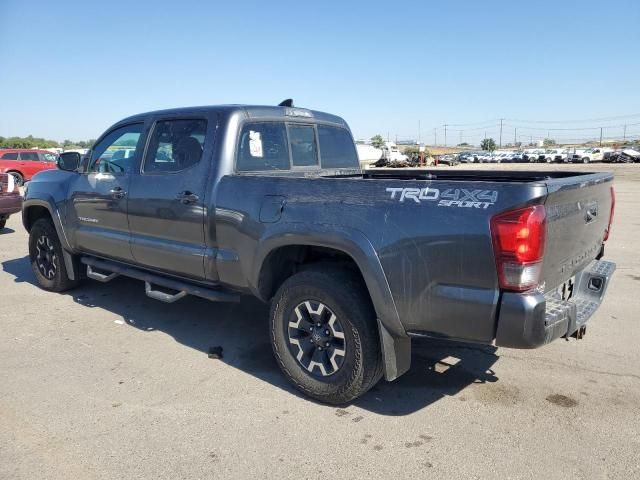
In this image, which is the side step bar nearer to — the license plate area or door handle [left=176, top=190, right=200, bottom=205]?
door handle [left=176, top=190, right=200, bottom=205]

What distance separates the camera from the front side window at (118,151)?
4.82m

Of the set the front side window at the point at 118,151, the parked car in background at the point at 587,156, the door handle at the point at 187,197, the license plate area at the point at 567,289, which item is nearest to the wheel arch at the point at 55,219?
the front side window at the point at 118,151

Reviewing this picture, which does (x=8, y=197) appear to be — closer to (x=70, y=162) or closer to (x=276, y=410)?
(x=70, y=162)

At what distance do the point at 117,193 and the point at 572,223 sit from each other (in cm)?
376

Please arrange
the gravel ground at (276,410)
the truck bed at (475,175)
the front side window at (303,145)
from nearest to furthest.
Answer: the gravel ground at (276,410) < the truck bed at (475,175) < the front side window at (303,145)

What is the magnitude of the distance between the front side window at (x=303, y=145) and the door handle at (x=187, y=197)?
103cm

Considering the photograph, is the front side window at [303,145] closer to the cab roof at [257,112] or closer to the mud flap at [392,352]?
the cab roof at [257,112]

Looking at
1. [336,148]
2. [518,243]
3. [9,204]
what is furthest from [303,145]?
[9,204]

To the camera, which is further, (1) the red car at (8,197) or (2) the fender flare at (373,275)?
(1) the red car at (8,197)

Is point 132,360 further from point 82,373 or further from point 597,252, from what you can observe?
point 597,252

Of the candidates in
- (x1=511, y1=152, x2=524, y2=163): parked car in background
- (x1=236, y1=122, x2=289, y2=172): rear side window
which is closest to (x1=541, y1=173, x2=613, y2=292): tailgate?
(x1=236, y1=122, x2=289, y2=172): rear side window

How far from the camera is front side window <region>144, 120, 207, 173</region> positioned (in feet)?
13.8

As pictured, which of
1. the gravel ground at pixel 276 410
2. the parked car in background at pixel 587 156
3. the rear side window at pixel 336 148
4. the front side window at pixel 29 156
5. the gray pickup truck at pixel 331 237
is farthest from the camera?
the parked car in background at pixel 587 156

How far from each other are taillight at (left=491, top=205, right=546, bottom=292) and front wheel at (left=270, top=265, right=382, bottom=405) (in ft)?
3.02
